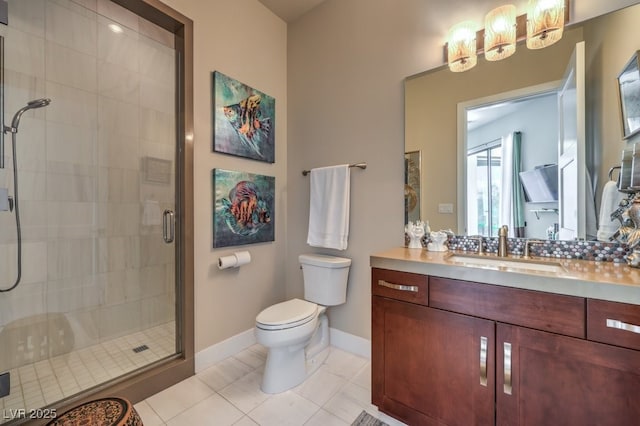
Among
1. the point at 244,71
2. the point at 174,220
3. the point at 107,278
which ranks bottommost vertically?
the point at 107,278

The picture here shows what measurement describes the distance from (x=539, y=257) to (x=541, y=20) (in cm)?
125

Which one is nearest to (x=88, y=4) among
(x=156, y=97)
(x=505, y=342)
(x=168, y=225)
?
(x=156, y=97)

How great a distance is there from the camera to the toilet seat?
1649mm

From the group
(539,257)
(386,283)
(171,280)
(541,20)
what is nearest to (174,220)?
(171,280)

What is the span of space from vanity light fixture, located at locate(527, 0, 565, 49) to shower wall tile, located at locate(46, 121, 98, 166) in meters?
2.83

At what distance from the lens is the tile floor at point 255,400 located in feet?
4.85

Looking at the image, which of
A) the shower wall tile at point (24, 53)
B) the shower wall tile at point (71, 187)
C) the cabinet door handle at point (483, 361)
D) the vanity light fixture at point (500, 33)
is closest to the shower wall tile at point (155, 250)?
the shower wall tile at point (71, 187)

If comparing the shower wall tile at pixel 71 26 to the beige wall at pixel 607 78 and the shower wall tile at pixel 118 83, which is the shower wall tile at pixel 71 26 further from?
the beige wall at pixel 607 78

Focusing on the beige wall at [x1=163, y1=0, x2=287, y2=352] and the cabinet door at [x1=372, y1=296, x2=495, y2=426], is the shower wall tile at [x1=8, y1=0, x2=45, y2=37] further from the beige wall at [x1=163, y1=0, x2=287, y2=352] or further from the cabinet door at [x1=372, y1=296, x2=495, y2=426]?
the cabinet door at [x1=372, y1=296, x2=495, y2=426]

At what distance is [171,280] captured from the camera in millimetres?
1993

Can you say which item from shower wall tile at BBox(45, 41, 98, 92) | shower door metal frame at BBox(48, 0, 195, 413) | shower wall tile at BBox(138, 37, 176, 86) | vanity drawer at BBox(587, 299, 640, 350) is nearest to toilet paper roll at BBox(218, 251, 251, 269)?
shower door metal frame at BBox(48, 0, 195, 413)

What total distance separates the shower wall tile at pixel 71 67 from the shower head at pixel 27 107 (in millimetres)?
154

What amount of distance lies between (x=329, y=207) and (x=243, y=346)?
53.0 inches

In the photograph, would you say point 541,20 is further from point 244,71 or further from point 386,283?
point 244,71
